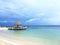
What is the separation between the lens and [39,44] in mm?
5551

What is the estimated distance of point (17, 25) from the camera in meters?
14.2

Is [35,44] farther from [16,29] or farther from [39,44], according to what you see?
[16,29]

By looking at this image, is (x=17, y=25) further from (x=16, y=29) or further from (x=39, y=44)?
(x=39, y=44)

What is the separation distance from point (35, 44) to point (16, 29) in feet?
28.3

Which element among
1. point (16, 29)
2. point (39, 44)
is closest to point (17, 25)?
point (16, 29)

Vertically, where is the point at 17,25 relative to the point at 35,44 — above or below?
above

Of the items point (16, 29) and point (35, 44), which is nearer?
point (35, 44)

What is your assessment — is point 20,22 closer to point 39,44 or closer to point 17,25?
point 17,25

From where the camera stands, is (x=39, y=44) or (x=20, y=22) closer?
(x=39, y=44)

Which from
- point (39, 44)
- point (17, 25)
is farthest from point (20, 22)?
point (39, 44)

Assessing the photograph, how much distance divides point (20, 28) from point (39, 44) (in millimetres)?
8597

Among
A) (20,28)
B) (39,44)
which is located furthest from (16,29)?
(39,44)

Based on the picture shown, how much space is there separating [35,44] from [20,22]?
9236 mm

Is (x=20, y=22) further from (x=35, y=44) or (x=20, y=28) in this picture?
(x=35, y=44)
